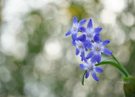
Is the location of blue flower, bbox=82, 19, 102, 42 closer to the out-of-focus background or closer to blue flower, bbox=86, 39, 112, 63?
blue flower, bbox=86, 39, 112, 63

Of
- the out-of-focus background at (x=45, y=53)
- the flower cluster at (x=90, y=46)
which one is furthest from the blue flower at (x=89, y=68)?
the out-of-focus background at (x=45, y=53)

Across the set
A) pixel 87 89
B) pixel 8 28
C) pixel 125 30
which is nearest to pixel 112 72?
pixel 87 89

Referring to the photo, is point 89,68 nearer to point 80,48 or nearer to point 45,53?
point 80,48

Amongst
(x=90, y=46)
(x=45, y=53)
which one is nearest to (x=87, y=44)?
(x=90, y=46)

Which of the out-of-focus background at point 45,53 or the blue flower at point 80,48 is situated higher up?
the out-of-focus background at point 45,53

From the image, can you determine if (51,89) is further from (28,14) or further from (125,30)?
(125,30)

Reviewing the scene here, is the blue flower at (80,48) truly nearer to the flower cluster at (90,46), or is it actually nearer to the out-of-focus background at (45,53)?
the flower cluster at (90,46)

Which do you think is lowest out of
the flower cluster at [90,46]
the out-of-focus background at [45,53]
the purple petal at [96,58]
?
the purple petal at [96,58]
